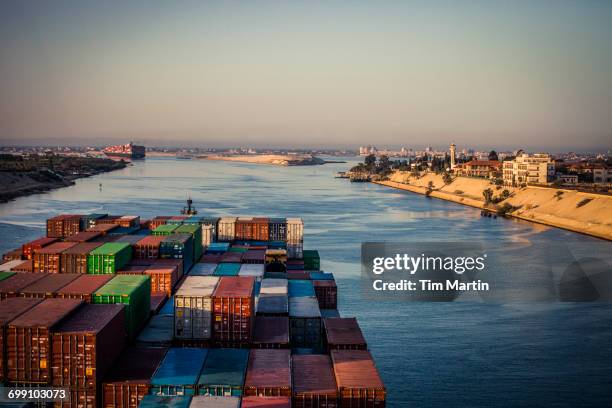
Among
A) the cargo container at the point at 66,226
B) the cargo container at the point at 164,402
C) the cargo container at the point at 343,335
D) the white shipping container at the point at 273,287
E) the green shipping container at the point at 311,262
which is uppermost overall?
the cargo container at the point at 66,226

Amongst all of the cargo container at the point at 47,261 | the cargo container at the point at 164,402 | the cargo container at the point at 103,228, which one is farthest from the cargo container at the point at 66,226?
the cargo container at the point at 164,402

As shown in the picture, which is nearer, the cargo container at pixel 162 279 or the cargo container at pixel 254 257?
the cargo container at pixel 162 279

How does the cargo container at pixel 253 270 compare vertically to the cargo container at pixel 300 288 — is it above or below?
above

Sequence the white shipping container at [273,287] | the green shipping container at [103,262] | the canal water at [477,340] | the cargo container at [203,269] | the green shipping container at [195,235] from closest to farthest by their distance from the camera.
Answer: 1. the canal water at [477,340]
2. the white shipping container at [273,287]
3. the green shipping container at [103,262]
4. the cargo container at [203,269]
5. the green shipping container at [195,235]

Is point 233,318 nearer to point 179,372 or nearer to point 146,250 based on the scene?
point 179,372

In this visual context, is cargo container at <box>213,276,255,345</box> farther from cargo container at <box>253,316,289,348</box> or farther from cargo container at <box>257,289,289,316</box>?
cargo container at <box>257,289,289,316</box>

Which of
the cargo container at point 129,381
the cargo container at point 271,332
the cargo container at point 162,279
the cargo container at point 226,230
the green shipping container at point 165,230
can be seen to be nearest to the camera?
the cargo container at point 129,381

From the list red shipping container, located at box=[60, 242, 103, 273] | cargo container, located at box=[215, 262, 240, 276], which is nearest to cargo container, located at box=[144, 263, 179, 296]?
cargo container, located at box=[215, 262, 240, 276]

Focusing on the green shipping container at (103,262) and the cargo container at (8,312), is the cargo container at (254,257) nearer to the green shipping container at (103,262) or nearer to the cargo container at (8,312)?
the green shipping container at (103,262)
